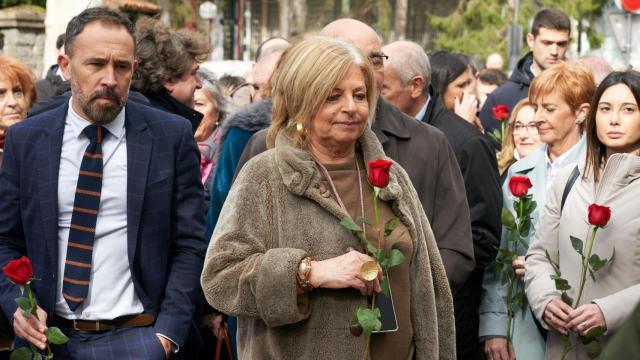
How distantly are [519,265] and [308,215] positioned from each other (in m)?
2.05

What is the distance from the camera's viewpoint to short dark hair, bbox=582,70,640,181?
5.39 metres

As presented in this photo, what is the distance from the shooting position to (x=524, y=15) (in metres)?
39.8

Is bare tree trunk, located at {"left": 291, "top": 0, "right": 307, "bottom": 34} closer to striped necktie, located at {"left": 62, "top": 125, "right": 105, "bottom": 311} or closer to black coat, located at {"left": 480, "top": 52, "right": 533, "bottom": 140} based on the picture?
black coat, located at {"left": 480, "top": 52, "right": 533, "bottom": 140}

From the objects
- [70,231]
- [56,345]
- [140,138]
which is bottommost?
[56,345]

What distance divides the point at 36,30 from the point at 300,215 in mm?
16635

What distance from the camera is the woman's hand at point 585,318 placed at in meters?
5.02

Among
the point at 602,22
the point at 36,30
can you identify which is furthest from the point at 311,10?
the point at 36,30

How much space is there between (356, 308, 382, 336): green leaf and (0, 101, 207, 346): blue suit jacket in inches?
46.6

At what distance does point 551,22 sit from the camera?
33.4ft

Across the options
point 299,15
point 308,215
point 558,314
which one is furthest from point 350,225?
point 299,15

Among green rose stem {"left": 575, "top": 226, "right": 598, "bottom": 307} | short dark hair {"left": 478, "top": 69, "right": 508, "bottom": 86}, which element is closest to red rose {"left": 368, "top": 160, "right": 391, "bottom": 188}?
green rose stem {"left": 575, "top": 226, "right": 598, "bottom": 307}

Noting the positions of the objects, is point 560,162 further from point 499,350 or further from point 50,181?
point 50,181

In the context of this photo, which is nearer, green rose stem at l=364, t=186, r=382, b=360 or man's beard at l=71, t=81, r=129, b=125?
green rose stem at l=364, t=186, r=382, b=360

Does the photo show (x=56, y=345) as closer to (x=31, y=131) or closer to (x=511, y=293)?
(x=31, y=131)
